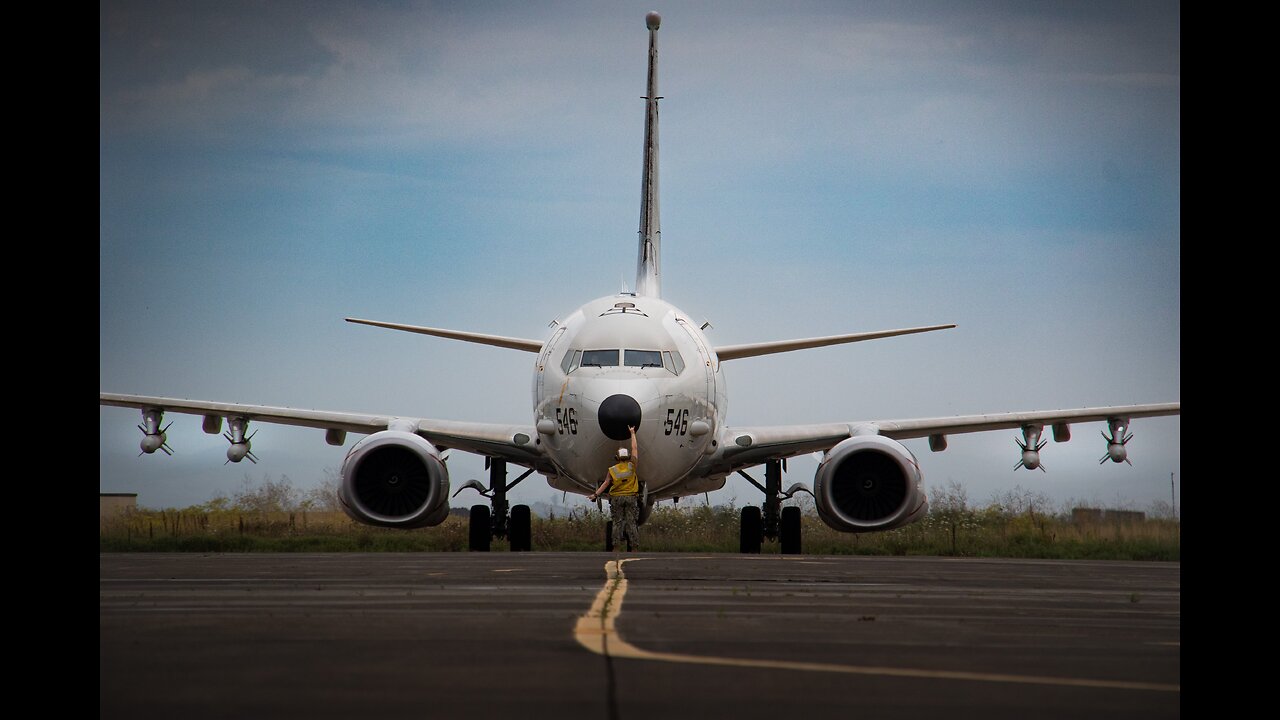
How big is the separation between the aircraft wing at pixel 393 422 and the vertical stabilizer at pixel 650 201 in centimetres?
553

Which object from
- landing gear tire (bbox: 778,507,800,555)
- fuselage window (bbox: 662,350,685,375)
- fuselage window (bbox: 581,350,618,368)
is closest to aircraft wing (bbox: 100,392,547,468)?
fuselage window (bbox: 581,350,618,368)

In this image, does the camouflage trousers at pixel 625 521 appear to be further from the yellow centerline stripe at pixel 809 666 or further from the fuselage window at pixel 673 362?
the yellow centerline stripe at pixel 809 666

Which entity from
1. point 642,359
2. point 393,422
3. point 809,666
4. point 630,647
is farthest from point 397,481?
point 809,666

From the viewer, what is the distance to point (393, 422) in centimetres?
2275

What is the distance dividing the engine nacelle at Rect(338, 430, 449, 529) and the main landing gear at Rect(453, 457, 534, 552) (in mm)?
2103

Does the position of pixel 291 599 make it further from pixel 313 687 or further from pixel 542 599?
pixel 313 687

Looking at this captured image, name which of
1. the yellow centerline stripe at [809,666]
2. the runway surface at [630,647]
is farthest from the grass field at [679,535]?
the yellow centerline stripe at [809,666]

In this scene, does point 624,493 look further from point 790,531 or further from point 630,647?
point 630,647

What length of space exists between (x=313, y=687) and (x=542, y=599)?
4318 mm

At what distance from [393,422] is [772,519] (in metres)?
6.63

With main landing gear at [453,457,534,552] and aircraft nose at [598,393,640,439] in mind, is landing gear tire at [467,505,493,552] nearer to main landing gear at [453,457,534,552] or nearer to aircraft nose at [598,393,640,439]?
main landing gear at [453,457,534,552]

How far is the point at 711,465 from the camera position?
22.7 meters

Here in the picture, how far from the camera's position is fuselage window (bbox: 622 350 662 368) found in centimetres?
2012

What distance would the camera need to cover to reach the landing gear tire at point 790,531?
23625 millimetres
